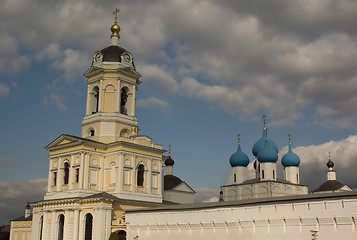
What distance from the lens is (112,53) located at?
123 ft

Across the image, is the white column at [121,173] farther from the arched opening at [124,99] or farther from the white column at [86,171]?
the arched opening at [124,99]

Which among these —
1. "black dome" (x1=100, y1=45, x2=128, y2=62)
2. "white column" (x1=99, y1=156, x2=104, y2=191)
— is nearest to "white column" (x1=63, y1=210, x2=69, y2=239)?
"white column" (x1=99, y1=156, x2=104, y2=191)

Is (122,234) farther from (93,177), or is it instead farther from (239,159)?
(239,159)

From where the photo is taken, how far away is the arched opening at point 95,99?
3744 cm

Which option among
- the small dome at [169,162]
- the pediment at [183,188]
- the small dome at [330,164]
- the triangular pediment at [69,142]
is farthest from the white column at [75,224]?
the small dome at [330,164]

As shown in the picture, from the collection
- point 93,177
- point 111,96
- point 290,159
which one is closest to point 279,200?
point 93,177

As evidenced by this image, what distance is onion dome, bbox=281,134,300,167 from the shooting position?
5078cm

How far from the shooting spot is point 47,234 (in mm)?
33312

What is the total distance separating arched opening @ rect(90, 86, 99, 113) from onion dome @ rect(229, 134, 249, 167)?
20.0m

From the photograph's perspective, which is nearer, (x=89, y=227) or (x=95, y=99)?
(x=89, y=227)

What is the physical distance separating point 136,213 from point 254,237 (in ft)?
29.5

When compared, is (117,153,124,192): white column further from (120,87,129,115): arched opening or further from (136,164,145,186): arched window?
(120,87,129,115): arched opening

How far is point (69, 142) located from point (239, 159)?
2326 centimetres

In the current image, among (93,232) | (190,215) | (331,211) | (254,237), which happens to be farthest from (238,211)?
(93,232)
